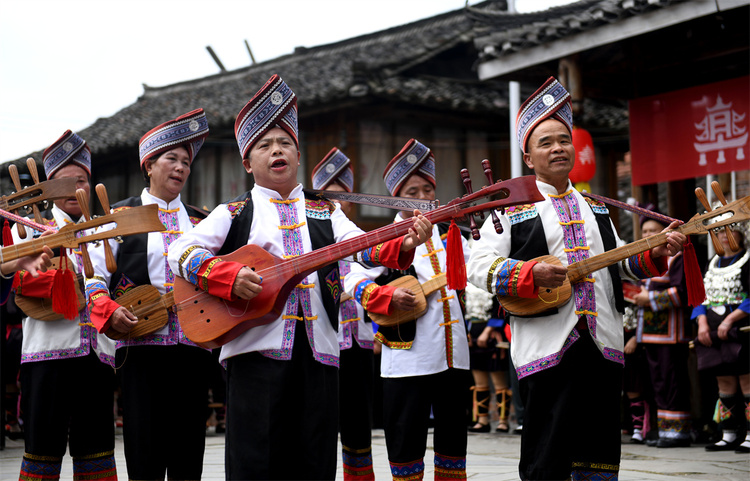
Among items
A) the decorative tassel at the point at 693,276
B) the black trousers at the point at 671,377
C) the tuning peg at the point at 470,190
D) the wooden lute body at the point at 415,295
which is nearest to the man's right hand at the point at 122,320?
the wooden lute body at the point at 415,295

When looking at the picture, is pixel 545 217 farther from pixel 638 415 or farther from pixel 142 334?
pixel 638 415

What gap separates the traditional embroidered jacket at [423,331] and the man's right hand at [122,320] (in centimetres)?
141

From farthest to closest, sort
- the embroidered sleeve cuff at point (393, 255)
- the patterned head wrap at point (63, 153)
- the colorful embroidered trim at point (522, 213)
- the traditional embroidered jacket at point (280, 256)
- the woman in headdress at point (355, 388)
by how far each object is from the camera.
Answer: the woman in headdress at point (355, 388)
the patterned head wrap at point (63, 153)
the colorful embroidered trim at point (522, 213)
the embroidered sleeve cuff at point (393, 255)
the traditional embroidered jacket at point (280, 256)

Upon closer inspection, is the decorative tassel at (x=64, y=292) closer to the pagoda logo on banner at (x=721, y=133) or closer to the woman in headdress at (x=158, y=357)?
the woman in headdress at (x=158, y=357)

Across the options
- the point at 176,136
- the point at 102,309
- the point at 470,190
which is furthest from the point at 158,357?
the point at 470,190

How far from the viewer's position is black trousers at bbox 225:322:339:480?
3699 millimetres

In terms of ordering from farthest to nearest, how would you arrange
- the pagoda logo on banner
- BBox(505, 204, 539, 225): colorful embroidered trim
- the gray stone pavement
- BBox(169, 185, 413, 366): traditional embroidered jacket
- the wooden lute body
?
the pagoda logo on banner, the gray stone pavement, the wooden lute body, BBox(505, 204, 539, 225): colorful embroidered trim, BBox(169, 185, 413, 366): traditional embroidered jacket

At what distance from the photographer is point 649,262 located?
4.37 meters

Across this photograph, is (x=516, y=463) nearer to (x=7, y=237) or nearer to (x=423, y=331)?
(x=423, y=331)

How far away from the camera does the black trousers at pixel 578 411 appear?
4.14 meters

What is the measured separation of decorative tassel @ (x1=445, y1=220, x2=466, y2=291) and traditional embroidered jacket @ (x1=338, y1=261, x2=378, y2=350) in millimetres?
1912

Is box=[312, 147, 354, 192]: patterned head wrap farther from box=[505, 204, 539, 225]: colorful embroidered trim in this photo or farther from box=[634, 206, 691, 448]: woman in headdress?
box=[505, 204, 539, 225]: colorful embroidered trim

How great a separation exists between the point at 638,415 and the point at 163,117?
52.1 feet

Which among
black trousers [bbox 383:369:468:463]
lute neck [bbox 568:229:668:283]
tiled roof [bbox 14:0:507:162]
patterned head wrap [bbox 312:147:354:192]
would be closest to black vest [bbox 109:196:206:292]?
black trousers [bbox 383:369:468:463]
